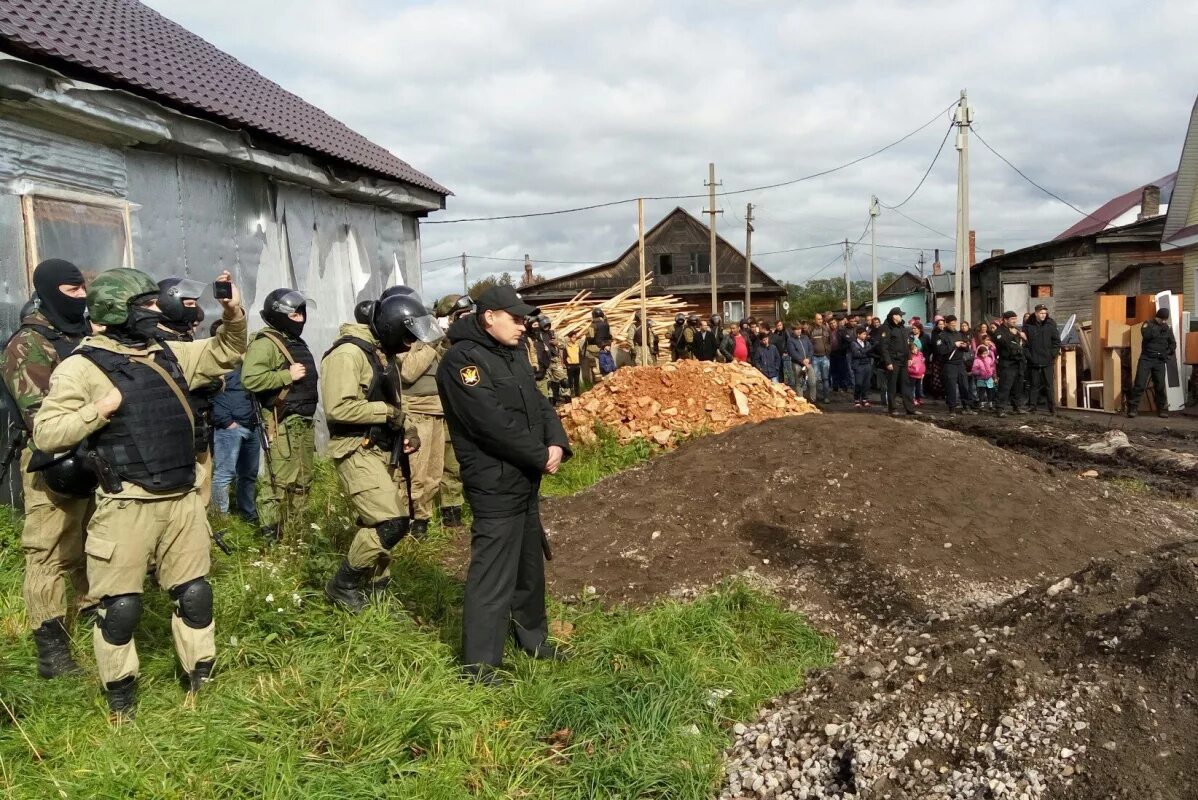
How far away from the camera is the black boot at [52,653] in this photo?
399cm

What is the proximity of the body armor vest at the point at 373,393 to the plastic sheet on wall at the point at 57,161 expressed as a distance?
2.94 metres

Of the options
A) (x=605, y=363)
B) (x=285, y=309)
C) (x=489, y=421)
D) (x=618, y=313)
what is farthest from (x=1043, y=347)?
(x=489, y=421)

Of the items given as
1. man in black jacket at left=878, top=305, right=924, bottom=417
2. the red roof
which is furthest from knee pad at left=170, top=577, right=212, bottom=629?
the red roof

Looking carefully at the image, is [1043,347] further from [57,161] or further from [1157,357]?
[57,161]

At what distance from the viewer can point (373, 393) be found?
16.2 feet

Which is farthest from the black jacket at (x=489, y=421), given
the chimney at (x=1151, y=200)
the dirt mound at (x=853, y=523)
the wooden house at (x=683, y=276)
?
the chimney at (x=1151, y=200)

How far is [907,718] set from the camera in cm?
335

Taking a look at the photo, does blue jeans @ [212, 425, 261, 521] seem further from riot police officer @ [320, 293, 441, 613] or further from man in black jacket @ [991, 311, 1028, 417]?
man in black jacket @ [991, 311, 1028, 417]

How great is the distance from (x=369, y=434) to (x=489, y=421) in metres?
1.34

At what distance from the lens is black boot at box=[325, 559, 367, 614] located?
4.59 meters

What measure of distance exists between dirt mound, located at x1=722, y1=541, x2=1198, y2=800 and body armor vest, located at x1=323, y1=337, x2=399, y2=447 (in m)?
2.60

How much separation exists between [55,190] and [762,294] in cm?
3636

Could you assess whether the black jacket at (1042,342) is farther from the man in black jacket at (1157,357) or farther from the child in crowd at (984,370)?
the man in black jacket at (1157,357)

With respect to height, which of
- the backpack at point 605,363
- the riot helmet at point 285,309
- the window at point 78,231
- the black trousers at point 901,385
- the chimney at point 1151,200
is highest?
the chimney at point 1151,200
